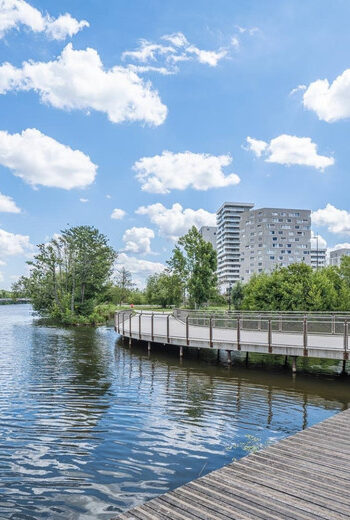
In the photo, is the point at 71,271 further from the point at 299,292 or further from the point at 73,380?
the point at 73,380

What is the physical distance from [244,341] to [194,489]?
41.2ft

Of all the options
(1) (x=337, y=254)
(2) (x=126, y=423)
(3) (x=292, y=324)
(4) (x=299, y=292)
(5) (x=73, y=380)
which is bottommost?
(5) (x=73, y=380)

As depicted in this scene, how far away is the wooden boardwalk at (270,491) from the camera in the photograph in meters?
4.16

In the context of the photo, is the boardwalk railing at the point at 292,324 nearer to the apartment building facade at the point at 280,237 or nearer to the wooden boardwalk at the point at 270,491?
the wooden boardwalk at the point at 270,491

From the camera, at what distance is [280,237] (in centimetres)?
14238

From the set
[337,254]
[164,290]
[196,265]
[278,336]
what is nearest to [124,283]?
[164,290]

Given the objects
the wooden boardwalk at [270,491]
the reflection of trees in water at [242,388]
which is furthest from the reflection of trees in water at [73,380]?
the wooden boardwalk at [270,491]

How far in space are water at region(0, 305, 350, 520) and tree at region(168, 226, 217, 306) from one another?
2275cm

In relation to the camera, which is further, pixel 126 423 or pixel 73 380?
pixel 73 380

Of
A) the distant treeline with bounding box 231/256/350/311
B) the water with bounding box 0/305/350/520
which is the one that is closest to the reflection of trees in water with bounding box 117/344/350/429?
the water with bounding box 0/305/350/520

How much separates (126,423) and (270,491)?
5521 millimetres

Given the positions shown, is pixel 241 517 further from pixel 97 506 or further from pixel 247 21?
pixel 247 21

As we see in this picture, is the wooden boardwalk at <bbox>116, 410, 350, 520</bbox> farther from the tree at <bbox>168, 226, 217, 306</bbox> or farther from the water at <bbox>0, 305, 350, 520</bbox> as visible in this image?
the tree at <bbox>168, 226, 217, 306</bbox>

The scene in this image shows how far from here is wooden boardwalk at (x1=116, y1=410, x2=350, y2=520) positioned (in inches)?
164
